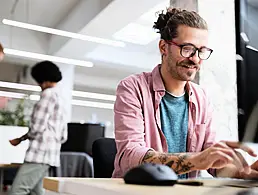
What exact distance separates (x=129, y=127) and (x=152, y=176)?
53 centimetres

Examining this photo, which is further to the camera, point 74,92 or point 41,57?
point 74,92

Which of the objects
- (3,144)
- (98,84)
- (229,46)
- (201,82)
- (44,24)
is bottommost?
(3,144)

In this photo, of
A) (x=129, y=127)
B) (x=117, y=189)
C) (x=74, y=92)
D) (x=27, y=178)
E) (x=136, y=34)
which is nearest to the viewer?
(x=117, y=189)

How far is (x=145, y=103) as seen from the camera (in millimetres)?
1332

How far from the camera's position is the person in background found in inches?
118

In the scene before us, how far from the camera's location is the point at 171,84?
1.42 metres

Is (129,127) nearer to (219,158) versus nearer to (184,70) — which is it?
(184,70)

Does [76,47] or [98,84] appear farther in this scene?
[98,84]

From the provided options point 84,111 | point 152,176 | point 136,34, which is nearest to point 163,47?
point 152,176

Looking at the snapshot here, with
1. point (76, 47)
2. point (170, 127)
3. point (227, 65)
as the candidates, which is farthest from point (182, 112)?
point (76, 47)

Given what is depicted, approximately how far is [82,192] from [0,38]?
21.4ft

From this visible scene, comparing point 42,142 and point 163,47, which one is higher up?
point 163,47

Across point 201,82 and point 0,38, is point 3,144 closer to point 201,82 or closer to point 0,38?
point 0,38

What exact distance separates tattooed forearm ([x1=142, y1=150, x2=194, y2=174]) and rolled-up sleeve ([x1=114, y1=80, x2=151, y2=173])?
1.2 inches
